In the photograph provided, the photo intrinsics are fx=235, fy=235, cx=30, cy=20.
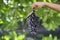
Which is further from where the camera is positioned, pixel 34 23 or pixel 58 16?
pixel 58 16

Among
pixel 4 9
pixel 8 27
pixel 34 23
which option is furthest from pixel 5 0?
pixel 34 23

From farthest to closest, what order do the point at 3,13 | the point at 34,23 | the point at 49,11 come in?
the point at 3,13 → the point at 49,11 → the point at 34,23

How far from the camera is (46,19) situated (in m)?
2.11

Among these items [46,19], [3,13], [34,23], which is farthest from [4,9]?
[34,23]

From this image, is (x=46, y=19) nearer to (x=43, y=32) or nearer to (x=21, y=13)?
(x=21, y=13)

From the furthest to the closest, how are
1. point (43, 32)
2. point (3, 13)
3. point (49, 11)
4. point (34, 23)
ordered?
point (43, 32) < point (3, 13) < point (49, 11) < point (34, 23)

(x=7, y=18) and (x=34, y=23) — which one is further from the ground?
(x=34, y=23)

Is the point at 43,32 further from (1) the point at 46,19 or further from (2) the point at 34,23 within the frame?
(2) the point at 34,23

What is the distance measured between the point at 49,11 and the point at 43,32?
1744 millimetres

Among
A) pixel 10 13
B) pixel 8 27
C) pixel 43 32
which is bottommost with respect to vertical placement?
pixel 43 32

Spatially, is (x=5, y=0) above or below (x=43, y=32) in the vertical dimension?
above

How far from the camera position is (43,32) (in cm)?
381

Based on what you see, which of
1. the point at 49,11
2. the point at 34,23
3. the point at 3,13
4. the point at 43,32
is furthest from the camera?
the point at 43,32

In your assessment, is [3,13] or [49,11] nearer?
[49,11]
